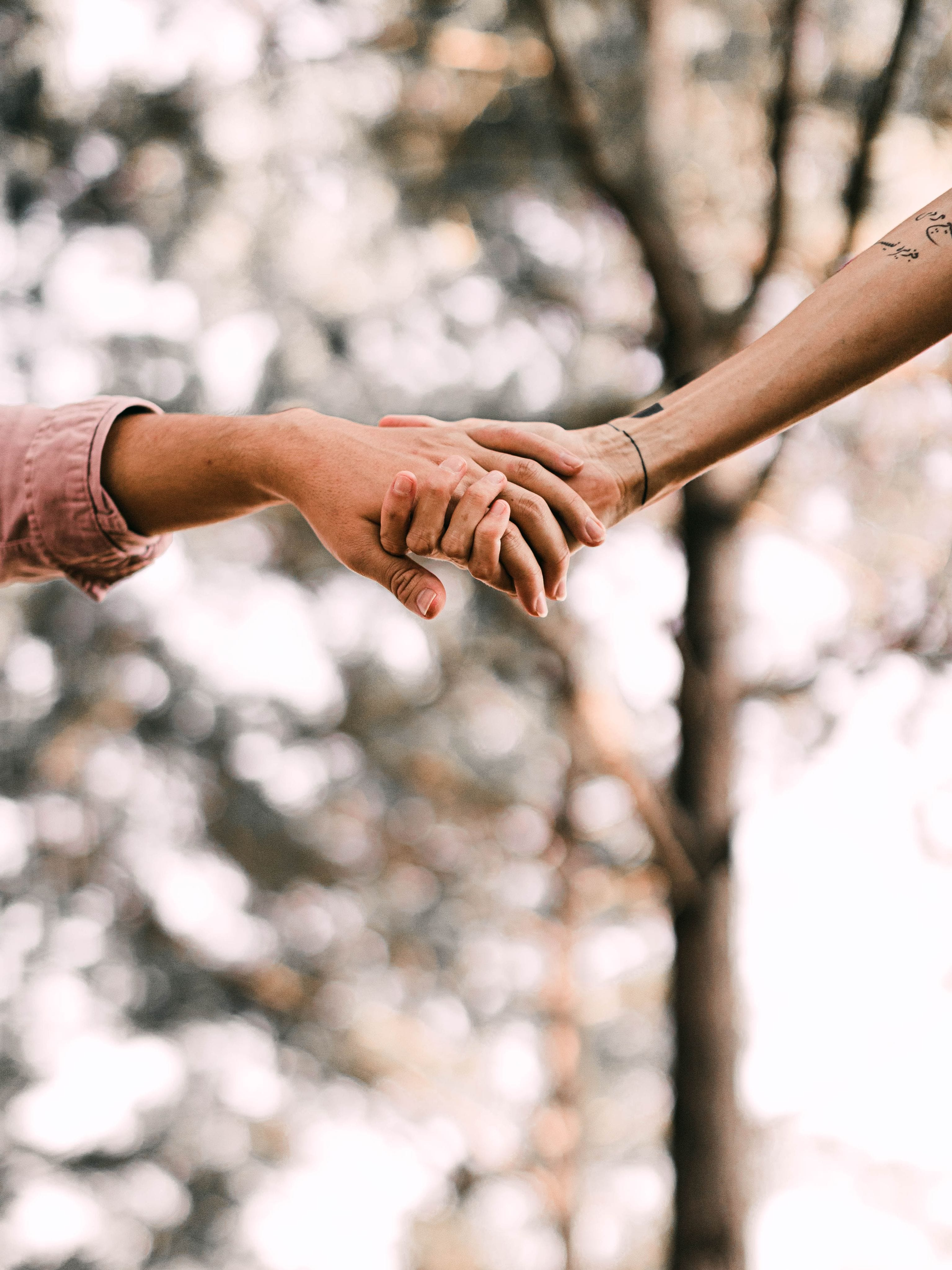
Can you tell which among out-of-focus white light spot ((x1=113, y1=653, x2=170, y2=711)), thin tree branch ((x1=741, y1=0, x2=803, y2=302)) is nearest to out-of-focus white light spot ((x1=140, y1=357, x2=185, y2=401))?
out-of-focus white light spot ((x1=113, y1=653, x2=170, y2=711))

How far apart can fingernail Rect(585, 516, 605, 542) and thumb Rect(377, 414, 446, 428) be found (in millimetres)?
503

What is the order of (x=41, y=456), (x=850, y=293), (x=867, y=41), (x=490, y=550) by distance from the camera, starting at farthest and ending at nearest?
(x=867, y=41), (x=490, y=550), (x=850, y=293), (x=41, y=456)

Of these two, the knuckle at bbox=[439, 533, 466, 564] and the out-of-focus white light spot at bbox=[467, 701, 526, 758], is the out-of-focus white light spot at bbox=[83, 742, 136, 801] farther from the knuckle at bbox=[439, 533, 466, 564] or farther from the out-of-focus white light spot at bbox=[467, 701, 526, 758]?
the knuckle at bbox=[439, 533, 466, 564]

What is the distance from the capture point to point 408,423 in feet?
7.85

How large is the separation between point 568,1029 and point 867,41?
19.3 ft

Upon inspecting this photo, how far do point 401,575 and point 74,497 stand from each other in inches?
26.2

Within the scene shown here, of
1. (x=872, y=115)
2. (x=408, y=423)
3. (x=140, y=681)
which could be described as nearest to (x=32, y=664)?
(x=140, y=681)

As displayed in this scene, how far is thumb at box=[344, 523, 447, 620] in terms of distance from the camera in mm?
1892

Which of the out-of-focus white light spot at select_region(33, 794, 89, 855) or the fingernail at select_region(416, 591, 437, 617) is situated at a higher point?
the fingernail at select_region(416, 591, 437, 617)

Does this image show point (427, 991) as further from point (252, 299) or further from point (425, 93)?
point (425, 93)

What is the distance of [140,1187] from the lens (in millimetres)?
5641

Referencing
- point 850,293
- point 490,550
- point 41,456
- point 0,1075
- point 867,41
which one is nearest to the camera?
point 41,456

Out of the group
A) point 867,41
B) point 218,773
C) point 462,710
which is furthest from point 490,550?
point 867,41

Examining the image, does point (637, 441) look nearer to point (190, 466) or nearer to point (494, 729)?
point (190, 466)
